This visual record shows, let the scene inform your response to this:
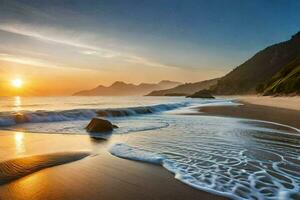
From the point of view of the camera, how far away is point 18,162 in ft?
24.7

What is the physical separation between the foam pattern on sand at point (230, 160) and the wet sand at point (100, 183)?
46 cm

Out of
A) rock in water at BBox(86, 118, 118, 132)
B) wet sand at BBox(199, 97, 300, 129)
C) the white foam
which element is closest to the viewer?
the white foam

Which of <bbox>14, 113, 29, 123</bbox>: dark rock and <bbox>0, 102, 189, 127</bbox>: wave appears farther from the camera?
<bbox>14, 113, 29, 123</bbox>: dark rock

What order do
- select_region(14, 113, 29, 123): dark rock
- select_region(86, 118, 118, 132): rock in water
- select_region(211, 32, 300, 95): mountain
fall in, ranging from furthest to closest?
1. select_region(211, 32, 300, 95): mountain
2. select_region(14, 113, 29, 123): dark rock
3. select_region(86, 118, 118, 132): rock in water

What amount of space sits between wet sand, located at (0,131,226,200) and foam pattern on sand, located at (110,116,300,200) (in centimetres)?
46

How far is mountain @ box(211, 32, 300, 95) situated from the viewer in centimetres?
16775

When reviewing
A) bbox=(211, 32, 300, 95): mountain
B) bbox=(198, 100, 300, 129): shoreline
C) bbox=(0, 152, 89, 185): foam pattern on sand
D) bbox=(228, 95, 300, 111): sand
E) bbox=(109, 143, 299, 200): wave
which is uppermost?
bbox=(211, 32, 300, 95): mountain

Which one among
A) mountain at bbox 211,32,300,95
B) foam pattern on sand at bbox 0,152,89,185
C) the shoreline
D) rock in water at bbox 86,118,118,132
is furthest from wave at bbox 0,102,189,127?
mountain at bbox 211,32,300,95

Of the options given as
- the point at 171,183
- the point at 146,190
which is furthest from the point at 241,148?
the point at 146,190

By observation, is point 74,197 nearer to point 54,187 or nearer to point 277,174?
point 54,187

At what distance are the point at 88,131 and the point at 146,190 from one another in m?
9.66

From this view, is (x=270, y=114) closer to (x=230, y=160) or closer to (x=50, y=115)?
(x=230, y=160)

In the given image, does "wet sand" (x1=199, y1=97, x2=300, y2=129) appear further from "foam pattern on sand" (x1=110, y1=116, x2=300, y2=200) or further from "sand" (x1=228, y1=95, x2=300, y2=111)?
"foam pattern on sand" (x1=110, y1=116, x2=300, y2=200)

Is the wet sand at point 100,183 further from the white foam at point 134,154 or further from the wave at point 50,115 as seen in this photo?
the wave at point 50,115
